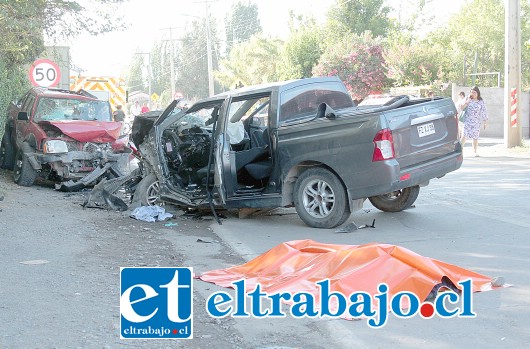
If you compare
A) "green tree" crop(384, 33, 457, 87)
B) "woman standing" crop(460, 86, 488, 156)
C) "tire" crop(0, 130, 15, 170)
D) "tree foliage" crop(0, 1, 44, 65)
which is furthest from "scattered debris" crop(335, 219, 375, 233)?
"green tree" crop(384, 33, 457, 87)

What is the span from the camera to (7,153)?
16203 millimetres

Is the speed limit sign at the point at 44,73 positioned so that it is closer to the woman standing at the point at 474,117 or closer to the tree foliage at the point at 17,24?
the tree foliage at the point at 17,24

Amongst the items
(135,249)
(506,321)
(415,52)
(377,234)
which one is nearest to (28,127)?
(135,249)

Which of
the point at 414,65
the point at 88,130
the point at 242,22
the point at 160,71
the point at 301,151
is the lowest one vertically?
the point at 301,151

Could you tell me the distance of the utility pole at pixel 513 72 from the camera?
69.1 feet

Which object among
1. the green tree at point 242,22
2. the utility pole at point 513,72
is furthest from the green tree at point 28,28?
the green tree at point 242,22

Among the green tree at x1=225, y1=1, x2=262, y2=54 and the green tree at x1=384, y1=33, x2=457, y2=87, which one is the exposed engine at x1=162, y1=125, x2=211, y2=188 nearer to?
the green tree at x1=384, y1=33, x2=457, y2=87

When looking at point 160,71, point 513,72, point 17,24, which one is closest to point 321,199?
point 17,24

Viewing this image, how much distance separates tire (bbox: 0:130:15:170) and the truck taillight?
1000cm

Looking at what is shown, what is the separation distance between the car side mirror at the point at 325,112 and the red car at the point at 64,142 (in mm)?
5969

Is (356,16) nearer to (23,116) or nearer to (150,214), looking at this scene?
(23,116)

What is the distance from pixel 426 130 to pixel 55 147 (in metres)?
7.68

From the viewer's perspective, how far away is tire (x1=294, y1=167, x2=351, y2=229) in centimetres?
929

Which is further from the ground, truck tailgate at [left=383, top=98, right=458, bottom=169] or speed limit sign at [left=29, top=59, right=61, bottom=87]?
speed limit sign at [left=29, top=59, right=61, bottom=87]
